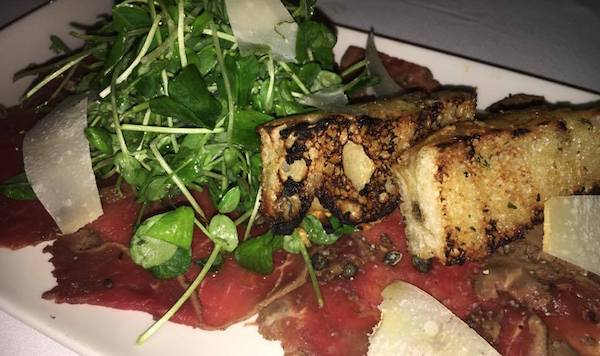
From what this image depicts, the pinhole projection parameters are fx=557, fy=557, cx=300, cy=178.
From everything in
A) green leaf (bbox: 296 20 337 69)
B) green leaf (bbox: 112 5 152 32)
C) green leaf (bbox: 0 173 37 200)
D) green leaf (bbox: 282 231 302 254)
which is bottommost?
green leaf (bbox: 282 231 302 254)

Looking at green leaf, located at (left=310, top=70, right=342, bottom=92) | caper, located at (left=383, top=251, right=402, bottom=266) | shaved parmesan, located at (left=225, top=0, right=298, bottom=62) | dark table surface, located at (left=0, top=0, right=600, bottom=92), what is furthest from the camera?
dark table surface, located at (left=0, top=0, right=600, bottom=92)

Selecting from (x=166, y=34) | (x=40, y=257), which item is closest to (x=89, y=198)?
(x=40, y=257)

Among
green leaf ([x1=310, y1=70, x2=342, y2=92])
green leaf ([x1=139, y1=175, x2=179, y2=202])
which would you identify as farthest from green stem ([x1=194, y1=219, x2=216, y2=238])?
green leaf ([x1=310, y1=70, x2=342, y2=92])

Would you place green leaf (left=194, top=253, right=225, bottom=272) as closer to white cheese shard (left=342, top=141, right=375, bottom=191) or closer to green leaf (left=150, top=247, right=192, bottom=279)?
green leaf (left=150, top=247, right=192, bottom=279)

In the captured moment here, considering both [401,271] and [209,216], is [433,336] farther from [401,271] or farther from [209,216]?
[209,216]

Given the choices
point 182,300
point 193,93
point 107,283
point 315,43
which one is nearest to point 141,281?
point 107,283

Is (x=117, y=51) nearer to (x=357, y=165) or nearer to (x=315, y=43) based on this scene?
(x=315, y=43)
